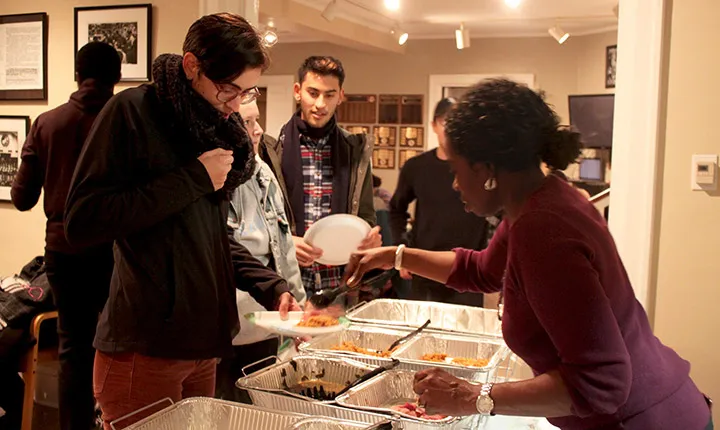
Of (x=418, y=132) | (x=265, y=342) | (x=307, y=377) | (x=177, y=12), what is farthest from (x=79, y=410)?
(x=418, y=132)

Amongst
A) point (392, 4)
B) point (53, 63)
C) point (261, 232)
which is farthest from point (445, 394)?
point (392, 4)

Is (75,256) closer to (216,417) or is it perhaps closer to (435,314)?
(435,314)

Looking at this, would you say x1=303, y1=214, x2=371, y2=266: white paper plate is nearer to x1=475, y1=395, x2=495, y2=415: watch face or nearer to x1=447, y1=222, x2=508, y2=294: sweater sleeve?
x1=447, y1=222, x2=508, y2=294: sweater sleeve

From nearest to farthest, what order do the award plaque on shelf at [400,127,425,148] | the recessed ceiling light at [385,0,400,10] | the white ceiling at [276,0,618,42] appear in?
the recessed ceiling light at [385,0,400,10]
the white ceiling at [276,0,618,42]
the award plaque on shelf at [400,127,425,148]

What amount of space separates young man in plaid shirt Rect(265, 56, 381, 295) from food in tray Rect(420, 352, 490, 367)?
74 cm

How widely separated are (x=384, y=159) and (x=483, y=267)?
713cm

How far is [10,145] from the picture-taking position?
329 cm

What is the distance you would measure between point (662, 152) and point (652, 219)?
223 millimetres

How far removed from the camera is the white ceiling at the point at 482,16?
20.7 feet

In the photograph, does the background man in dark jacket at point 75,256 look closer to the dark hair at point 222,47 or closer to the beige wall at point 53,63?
the beige wall at point 53,63

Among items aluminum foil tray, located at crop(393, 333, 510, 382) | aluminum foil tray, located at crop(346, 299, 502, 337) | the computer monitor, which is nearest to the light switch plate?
aluminum foil tray, located at crop(346, 299, 502, 337)

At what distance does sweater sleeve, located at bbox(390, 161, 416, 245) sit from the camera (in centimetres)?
345

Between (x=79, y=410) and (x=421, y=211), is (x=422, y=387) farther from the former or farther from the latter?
(x=421, y=211)

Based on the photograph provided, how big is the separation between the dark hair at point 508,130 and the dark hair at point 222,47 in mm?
461
